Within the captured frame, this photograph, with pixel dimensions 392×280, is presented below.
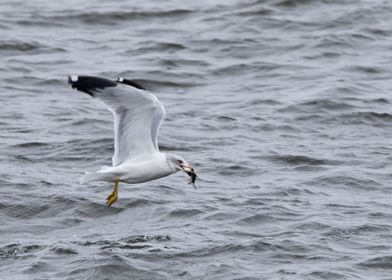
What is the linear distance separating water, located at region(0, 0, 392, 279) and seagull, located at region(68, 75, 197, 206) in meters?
0.78

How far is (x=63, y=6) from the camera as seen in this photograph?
20297mm

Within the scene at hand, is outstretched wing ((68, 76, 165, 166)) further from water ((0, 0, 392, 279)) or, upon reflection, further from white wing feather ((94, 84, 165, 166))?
water ((0, 0, 392, 279))

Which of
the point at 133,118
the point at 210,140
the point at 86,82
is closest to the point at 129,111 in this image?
the point at 133,118

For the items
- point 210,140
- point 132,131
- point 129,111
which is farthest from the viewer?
point 210,140

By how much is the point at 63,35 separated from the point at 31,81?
2651 millimetres

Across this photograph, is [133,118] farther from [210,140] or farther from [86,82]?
[210,140]

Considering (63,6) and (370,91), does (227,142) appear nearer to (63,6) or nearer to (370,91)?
(370,91)

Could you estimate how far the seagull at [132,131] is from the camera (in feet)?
31.5

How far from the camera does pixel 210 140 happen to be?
45.6 feet

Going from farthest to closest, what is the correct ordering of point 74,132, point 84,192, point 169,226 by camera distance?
1. point 74,132
2. point 84,192
3. point 169,226

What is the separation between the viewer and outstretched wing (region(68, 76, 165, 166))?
31.4 ft

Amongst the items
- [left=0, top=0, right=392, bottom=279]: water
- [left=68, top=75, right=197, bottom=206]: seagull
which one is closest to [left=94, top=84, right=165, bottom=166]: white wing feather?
[left=68, top=75, right=197, bottom=206]: seagull

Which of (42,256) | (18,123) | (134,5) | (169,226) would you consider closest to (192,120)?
(18,123)

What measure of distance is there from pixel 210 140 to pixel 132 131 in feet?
13.1
